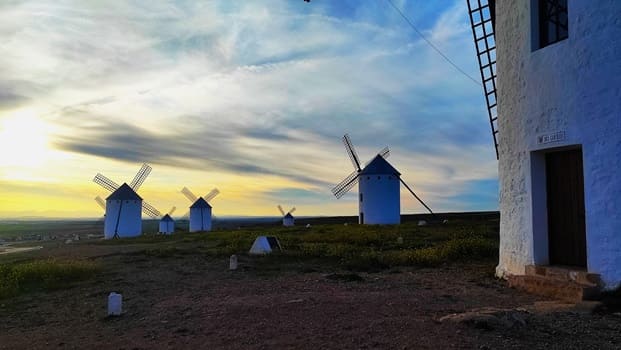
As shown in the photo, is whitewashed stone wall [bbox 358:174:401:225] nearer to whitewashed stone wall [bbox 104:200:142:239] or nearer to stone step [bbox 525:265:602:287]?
whitewashed stone wall [bbox 104:200:142:239]

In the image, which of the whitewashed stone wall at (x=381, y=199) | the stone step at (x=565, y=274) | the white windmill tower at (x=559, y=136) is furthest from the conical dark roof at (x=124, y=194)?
the stone step at (x=565, y=274)

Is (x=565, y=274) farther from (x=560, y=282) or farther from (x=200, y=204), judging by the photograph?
(x=200, y=204)

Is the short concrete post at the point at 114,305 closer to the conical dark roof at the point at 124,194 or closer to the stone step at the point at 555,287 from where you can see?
the stone step at the point at 555,287

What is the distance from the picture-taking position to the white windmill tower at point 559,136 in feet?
26.3

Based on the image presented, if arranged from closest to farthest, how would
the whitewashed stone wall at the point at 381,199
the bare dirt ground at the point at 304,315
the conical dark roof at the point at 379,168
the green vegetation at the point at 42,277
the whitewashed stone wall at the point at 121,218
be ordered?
the bare dirt ground at the point at 304,315, the green vegetation at the point at 42,277, the whitewashed stone wall at the point at 381,199, the conical dark roof at the point at 379,168, the whitewashed stone wall at the point at 121,218

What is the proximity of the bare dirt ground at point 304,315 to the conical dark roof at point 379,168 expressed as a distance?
104ft

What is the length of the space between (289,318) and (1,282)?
9.28 m

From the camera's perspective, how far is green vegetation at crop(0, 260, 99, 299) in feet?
40.3

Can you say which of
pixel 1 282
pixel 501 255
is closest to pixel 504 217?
pixel 501 255

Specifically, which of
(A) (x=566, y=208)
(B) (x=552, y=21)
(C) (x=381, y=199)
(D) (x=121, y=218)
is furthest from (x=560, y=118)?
(D) (x=121, y=218)

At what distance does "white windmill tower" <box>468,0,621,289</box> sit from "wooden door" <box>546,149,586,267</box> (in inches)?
0.7

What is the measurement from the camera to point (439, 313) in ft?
23.2

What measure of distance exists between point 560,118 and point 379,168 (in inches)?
1413

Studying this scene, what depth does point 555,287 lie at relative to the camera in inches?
332
